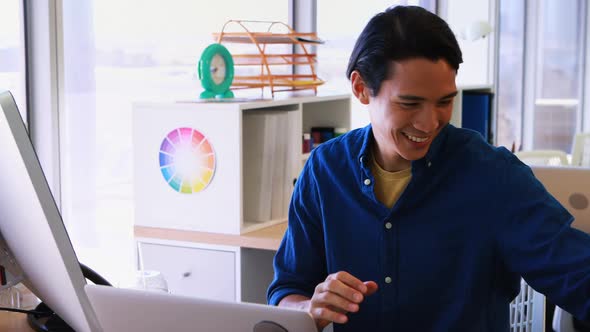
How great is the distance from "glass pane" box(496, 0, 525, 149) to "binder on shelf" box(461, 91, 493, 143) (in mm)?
2547

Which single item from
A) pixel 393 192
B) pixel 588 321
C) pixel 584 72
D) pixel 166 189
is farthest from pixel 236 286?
pixel 584 72

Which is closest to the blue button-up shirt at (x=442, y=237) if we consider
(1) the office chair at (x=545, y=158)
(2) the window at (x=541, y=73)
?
(1) the office chair at (x=545, y=158)

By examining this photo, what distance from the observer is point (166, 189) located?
9.42ft

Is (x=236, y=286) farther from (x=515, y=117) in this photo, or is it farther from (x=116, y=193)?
(x=515, y=117)

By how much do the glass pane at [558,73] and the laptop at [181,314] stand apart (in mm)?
7177

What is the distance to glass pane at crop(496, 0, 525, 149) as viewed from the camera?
7.28 metres

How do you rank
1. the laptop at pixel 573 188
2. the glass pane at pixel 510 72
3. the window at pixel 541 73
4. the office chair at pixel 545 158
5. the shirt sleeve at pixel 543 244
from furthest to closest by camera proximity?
the window at pixel 541 73
the glass pane at pixel 510 72
the office chair at pixel 545 158
the laptop at pixel 573 188
the shirt sleeve at pixel 543 244

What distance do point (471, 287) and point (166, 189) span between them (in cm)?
152

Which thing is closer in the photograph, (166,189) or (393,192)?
(393,192)

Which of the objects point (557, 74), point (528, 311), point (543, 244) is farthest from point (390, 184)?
point (557, 74)

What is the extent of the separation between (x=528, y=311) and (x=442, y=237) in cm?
102

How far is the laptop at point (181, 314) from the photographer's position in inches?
44.3

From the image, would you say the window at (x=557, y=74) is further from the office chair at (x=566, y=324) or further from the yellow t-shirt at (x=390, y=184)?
the yellow t-shirt at (x=390, y=184)

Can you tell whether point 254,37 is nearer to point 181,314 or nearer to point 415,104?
point 415,104
